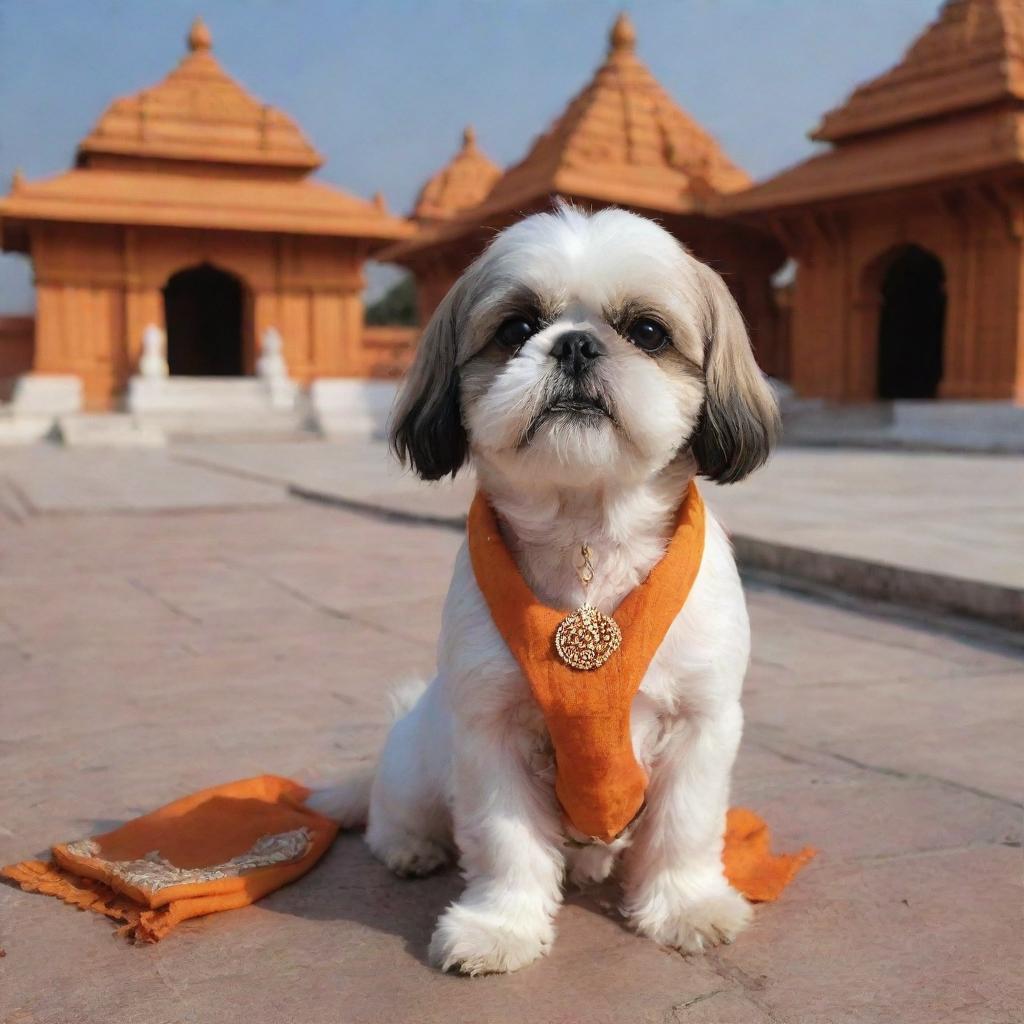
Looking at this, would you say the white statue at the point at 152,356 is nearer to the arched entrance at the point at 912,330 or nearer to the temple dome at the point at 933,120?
the temple dome at the point at 933,120

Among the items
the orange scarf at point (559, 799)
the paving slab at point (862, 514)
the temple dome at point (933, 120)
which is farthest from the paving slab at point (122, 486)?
the temple dome at point (933, 120)

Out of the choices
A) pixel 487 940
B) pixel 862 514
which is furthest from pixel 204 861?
pixel 862 514

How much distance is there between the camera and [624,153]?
24.9 meters

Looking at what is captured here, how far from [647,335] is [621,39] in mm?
28381

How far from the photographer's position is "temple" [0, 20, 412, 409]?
2305 centimetres

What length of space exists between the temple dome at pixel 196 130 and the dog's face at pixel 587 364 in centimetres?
2386

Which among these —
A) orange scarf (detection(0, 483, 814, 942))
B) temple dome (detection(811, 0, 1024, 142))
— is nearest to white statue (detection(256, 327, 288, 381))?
temple dome (detection(811, 0, 1024, 142))

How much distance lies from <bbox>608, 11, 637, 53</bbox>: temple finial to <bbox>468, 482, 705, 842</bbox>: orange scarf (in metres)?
28.2

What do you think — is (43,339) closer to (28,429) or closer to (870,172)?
(28,429)

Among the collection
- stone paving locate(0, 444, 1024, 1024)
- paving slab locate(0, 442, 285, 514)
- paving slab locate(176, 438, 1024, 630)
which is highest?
paving slab locate(176, 438, 1024, 630)

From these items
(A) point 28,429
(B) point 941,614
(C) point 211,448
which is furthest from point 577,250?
(A) point 28,429

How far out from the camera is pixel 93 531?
7.87 meters

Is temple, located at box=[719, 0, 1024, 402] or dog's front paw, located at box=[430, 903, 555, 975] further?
temple, located at box=[719, 0, 1024, 402]

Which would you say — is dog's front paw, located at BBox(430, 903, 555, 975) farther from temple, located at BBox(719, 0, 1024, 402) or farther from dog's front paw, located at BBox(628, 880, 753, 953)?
temple, located at BBox(719, 0, 1024, 402)
